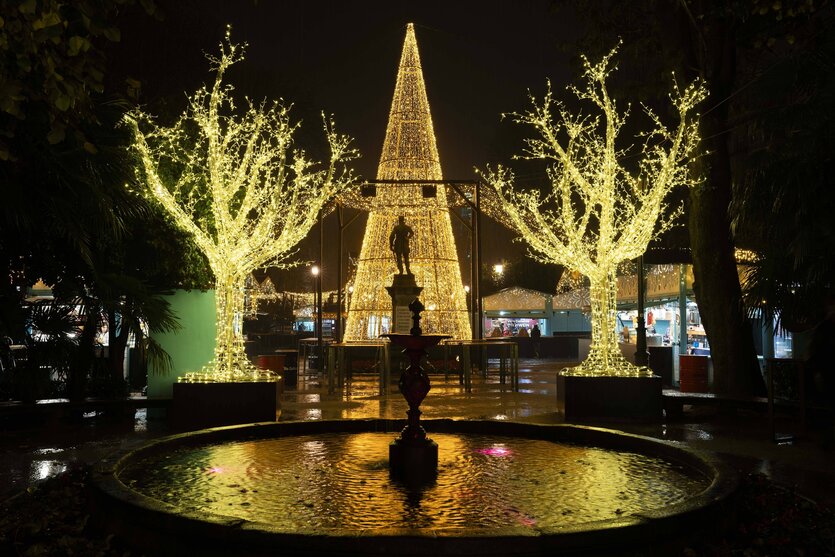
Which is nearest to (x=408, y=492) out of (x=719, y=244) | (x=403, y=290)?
(x=719, y=244)

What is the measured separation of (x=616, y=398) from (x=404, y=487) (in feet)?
17.9

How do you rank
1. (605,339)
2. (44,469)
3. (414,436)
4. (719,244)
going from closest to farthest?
1. (414,436)
2. (44,469)
3. (605,339)
4. (719,244)

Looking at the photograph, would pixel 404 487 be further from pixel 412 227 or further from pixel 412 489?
pixel 412 227

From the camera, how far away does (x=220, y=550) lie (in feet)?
15.6

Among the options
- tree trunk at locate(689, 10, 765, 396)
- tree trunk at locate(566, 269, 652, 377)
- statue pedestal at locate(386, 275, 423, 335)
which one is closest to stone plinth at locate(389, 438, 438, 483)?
tree trunk at locate(566, 269, 652, 377)

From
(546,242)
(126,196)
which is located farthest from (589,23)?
(126,196)

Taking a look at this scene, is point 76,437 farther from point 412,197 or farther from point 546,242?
point 412,197

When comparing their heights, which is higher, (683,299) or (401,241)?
(401,241)

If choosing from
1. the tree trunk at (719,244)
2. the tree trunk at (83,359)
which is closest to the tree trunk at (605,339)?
the tree trunk at (719,244)

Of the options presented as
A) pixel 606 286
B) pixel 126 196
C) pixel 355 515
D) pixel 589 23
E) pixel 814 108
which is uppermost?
pixel 589 23

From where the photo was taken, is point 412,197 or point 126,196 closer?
point 126,196

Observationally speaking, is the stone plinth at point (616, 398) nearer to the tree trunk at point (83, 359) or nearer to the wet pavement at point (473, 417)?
the wet pavement at point (473, 417)

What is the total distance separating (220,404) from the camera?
10.8 metres

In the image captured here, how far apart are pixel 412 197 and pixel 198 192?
918 cm
